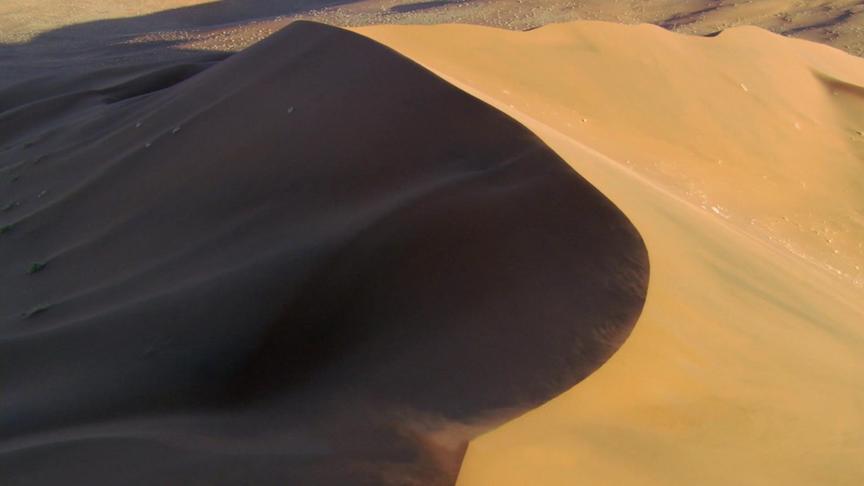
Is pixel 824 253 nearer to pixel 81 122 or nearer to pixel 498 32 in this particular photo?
pixel 498 32

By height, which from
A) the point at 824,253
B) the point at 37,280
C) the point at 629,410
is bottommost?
the point at 824,253

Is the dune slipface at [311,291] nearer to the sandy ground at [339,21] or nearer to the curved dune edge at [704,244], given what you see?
the curved dune edge at [704,244]

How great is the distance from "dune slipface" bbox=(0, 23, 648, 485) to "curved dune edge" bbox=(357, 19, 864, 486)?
191mm

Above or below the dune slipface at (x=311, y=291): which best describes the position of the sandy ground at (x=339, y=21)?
below

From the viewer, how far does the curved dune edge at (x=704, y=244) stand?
8.15 feet

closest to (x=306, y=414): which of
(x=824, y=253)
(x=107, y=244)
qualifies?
(x=107, y=244)

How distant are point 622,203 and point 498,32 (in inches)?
169

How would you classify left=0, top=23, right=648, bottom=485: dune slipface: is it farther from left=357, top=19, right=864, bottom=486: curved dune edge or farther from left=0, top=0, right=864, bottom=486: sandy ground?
left=357, top=19, right=864, bottom=486: curved dune edge

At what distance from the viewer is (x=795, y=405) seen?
2.86m

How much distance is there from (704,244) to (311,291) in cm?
181

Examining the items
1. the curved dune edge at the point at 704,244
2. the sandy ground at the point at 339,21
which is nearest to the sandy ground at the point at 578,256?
the curved dune edge at the point at 704,244

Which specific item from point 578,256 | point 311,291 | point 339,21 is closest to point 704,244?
point 578,256

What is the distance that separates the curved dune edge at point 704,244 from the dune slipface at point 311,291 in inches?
7.5

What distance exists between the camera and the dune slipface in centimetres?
271
